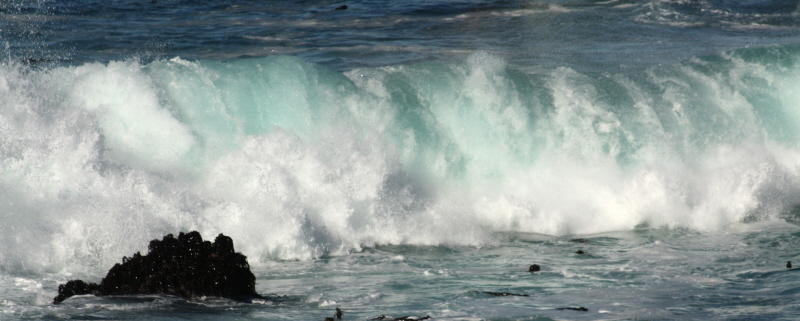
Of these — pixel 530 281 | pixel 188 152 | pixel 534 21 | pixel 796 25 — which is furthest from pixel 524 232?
pixel 796 25

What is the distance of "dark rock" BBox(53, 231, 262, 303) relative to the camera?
9625mm

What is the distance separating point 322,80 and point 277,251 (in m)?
3.99

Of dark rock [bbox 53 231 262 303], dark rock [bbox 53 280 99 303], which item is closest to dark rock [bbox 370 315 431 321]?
dark rock [bbox 53 231 262 303]

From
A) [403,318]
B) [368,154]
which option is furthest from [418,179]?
[403,318]

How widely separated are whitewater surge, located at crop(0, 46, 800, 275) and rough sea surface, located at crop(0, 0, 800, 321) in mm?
32

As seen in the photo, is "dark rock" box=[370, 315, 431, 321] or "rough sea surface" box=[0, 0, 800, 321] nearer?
"dark rock" box=[370, 315, 431, 321]

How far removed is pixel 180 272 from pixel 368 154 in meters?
5.17

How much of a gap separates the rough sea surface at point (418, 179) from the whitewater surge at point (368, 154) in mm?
32

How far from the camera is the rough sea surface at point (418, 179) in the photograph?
10.7m

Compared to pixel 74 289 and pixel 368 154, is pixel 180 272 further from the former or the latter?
pixel 368 154

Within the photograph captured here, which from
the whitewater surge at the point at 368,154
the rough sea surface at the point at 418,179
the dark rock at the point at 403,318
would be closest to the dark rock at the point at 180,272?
the rough sea surface at the point at 418,179

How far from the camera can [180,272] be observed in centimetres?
965

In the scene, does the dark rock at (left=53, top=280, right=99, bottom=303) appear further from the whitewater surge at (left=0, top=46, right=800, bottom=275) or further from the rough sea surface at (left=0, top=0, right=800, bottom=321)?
the whitewater surge at (left=0, top=46, right=800, bottom=275)

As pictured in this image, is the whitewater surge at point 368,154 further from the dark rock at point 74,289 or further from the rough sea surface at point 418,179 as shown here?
the dark rock at point 74,289
